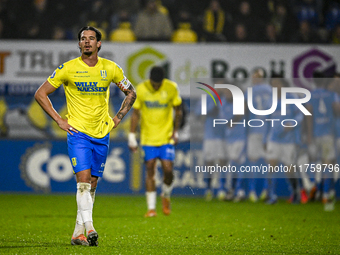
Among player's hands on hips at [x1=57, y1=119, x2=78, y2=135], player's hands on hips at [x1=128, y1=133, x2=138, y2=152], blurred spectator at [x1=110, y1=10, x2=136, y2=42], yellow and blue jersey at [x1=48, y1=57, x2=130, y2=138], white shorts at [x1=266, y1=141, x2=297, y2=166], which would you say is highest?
blurred spectator at [x1=110, y1=10, x2=136, y2=42]

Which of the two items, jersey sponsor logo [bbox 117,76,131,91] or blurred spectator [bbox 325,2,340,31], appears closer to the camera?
jersey sponsor logo [bbox 117,76,131,91]

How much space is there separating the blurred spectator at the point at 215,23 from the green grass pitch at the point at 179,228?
4.91m

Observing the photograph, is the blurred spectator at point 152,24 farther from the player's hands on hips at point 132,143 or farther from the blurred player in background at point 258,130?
the player's hands on hips at point 132,143

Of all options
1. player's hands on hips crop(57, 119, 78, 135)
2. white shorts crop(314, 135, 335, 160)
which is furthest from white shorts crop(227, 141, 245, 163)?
player's hands on hips crop(57, 119, 78, 135)

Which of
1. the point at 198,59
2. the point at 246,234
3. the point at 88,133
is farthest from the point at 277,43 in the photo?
the point at 88,133

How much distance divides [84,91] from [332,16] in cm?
1196

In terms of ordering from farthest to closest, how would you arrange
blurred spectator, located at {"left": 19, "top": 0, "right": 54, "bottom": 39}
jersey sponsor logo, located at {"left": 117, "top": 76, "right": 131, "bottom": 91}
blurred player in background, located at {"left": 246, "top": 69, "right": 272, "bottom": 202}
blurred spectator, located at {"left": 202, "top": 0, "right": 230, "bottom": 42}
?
blurred spectator, located at {"left": 202, "top": 0, "right": 230, "bottom": 42} → blurred spectator, located at {"left": 19, "top": 0, "right": 54, "bottom": 39} → blurred player in background, located at {"left": 246, "top": 69, "right": 272, "bottom": 202} → jersey sponsor logo, located at {"left": 117, "top": 76, "right": 131, "bottom": 91}

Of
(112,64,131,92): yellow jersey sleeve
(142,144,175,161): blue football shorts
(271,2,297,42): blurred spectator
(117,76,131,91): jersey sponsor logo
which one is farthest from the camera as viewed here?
(271,2,297,42): blurred spectator

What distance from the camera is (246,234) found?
719 centimetres

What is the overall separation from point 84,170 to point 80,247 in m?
0.82

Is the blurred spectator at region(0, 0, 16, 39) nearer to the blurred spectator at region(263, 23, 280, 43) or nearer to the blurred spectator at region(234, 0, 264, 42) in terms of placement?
the blurred spectator at region(234, 0, 264, 42)

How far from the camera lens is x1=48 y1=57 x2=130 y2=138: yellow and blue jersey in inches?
244

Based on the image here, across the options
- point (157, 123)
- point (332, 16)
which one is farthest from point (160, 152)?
point (332, 16)

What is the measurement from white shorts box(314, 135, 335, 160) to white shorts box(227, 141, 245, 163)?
1619 mm
